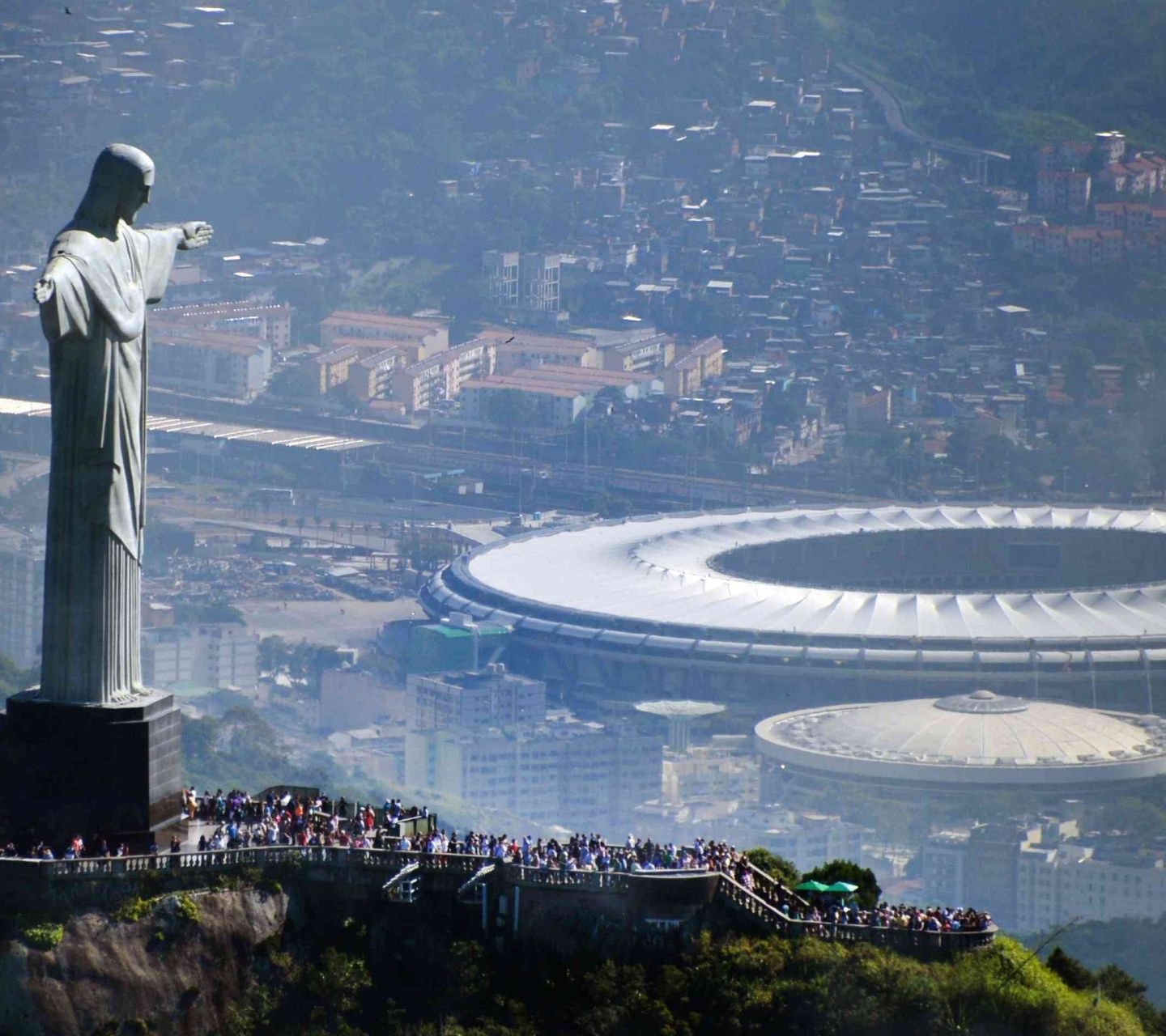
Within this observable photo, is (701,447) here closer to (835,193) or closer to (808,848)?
(835,193)

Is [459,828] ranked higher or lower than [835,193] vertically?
lower

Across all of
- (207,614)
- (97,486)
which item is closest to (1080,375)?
(207,614)

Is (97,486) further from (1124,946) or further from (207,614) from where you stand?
(207,614)

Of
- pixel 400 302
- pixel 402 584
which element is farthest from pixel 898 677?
pixel 400 302

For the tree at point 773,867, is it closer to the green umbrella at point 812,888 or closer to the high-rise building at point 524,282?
the green umbrella at point 812,888

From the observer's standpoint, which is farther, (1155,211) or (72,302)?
(1155,211)
